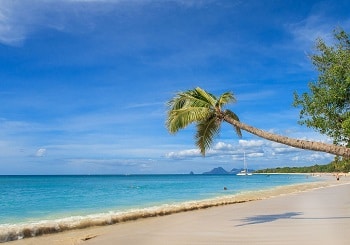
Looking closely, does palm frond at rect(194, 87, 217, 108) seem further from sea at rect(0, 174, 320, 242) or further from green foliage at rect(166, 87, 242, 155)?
sea at rect(0, 174, 320, 242)

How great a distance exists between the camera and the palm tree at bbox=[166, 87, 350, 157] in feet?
34.4

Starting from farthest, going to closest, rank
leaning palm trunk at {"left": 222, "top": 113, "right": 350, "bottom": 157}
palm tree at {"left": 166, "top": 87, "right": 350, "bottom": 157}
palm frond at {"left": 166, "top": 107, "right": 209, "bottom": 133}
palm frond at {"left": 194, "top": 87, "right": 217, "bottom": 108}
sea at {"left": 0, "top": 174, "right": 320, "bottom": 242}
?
sea at {"left": 0, "top": 174, "right": 320, "bottom": 242}, palm frond at {"left": 194, "top": 87, "right": 217, "bottom": 108}, palm frond at {"left": 166, "top": 107, "right": 209, "bottom": 133}, palm tree at {"left": 166, "top": 87, "right": 350, "bottom": 157}, leaning palm trunk at {"left": 222, "top": 113, "right": 350, "bottom": 157}

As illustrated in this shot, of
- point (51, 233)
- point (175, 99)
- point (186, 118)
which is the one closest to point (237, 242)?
point (186, 118)

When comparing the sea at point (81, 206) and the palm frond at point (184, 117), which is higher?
the palm frond at point (184, 117)

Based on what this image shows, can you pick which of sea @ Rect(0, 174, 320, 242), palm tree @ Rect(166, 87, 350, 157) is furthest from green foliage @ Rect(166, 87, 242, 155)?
sea @ Rect(0, 174, 320, 242)

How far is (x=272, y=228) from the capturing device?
1268 centimetres

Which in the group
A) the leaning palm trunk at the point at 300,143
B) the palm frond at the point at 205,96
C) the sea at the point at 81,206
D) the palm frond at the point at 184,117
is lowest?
the sea at the point at 81,206

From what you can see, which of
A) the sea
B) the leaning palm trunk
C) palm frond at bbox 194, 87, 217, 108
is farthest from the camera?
the sea

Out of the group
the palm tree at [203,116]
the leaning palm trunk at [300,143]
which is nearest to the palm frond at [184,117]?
the palm tree at [203,116]

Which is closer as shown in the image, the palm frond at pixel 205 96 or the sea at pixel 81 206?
the palm frond at pixel 205 96

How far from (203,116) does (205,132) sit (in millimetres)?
1410

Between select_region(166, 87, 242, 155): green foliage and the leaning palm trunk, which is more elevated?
select_region(166, 87, 242, 155): green foliage

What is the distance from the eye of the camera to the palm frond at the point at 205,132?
12148 millimetres

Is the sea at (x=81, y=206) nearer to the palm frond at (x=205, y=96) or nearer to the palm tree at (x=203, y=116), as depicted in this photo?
the palm tree at (x=203, y=116)
